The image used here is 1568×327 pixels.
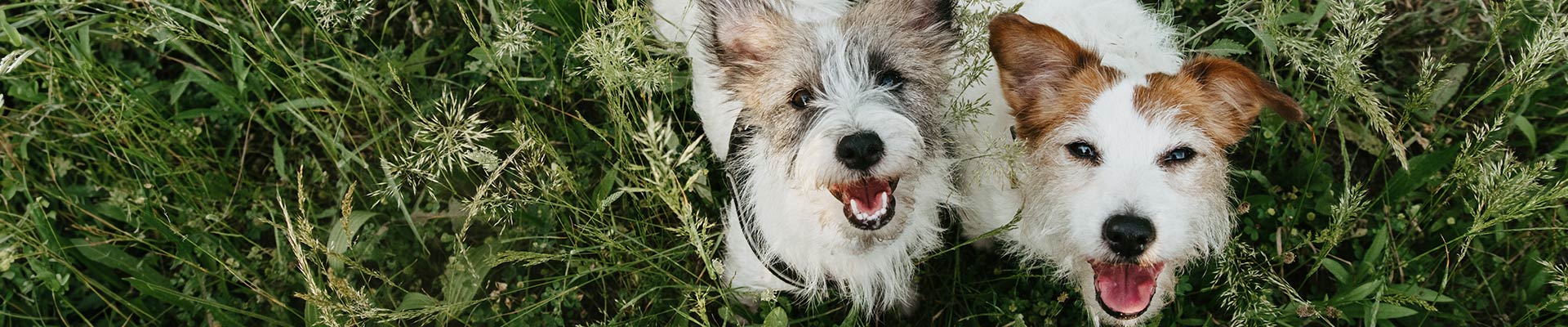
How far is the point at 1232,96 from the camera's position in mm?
2844

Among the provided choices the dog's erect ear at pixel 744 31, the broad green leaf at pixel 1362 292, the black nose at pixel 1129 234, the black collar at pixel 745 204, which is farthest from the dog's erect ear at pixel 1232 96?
the black collar at pixel 745 204

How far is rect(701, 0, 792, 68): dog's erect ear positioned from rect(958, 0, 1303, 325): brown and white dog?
68 centimetres

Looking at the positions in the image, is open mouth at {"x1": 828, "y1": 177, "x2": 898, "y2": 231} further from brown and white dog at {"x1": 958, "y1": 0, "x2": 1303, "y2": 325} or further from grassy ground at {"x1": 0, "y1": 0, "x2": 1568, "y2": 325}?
grassy ground at {"x1": 0, "y1": 0, "x2": 1568, "y2": 325}

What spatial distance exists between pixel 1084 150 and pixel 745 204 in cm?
115

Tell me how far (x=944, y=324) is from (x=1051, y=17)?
1.28 meters

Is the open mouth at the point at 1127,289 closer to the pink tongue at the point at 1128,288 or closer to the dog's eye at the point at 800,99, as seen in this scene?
the pink tongue at the point at 1128,288

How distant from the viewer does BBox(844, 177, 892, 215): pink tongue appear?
276cm

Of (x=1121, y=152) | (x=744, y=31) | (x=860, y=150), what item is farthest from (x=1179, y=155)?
(x=744, y=31)

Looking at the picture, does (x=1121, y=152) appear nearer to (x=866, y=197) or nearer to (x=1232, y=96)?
(x=1232, y=96)

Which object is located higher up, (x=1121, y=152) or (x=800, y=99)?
(x=800, y=99)

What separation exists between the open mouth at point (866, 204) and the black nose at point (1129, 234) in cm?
63

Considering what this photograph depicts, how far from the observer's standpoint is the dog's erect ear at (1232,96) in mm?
2764

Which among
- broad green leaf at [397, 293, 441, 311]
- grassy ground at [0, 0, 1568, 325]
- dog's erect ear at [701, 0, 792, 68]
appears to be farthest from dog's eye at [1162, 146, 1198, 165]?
broad green leaf at [397, 293, 441, 311]

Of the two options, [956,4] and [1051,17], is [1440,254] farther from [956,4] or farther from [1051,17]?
[956,4]
